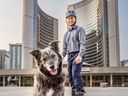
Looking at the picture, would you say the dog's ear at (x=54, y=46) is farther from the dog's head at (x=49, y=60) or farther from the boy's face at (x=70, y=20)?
the boy's face at (x=70, y=20)

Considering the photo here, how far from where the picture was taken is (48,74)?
3951mm

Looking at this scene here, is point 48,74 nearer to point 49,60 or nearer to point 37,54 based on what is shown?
point 49,60

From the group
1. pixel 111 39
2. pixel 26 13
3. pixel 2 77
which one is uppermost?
pixel 26 13

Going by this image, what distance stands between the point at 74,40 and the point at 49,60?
1.54 metres

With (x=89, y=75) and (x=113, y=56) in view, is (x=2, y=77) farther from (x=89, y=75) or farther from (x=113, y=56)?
(x=113, y=56)

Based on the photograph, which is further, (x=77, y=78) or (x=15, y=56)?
(x=15, y=56)

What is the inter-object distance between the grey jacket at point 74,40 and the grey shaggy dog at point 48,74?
130 centimetres

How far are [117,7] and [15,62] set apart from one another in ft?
175

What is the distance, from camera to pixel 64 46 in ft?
18.1

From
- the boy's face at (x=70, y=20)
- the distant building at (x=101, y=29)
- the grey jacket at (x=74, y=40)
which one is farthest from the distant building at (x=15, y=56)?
the boy's face at (x=70, y=20)

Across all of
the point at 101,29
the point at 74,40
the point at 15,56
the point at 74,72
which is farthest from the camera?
the point at 15,56

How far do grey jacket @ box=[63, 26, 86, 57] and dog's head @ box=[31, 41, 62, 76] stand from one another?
1230 millimetres

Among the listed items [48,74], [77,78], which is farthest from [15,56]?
[48,74]

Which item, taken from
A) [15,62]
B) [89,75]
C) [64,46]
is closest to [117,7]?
[15,62]
